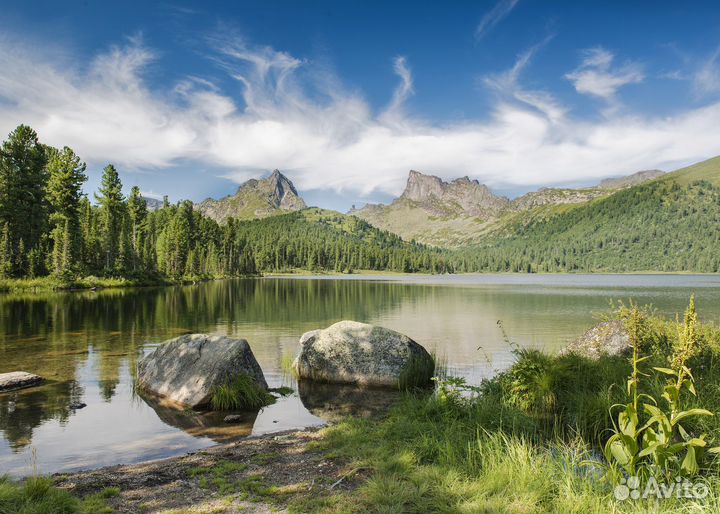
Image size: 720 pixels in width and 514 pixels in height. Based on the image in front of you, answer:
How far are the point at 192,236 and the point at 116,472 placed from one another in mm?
147058

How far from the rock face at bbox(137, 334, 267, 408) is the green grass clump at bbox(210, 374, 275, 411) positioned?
0.25 m

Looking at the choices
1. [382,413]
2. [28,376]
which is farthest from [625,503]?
[28,376]

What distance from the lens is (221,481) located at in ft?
26.6

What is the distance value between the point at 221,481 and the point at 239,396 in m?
6.79

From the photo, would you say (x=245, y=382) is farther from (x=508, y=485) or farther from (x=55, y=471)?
(x=508, y=485)

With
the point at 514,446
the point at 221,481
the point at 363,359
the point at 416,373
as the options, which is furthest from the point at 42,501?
the point at 416,373

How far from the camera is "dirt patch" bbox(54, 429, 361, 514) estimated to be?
23.6 ft

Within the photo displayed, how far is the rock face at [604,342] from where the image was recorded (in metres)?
17.3

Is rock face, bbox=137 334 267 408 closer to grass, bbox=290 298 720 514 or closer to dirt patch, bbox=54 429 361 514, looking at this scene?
dirt patch, bbox=54 429 361 514

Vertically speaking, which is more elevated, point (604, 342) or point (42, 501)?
point (604, 342)

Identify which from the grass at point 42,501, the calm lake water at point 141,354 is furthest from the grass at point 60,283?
the grass at point 42,501

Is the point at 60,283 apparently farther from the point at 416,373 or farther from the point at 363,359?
the point at 416,373

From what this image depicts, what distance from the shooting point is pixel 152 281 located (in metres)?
96.7

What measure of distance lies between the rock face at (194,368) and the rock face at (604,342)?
1233cm
